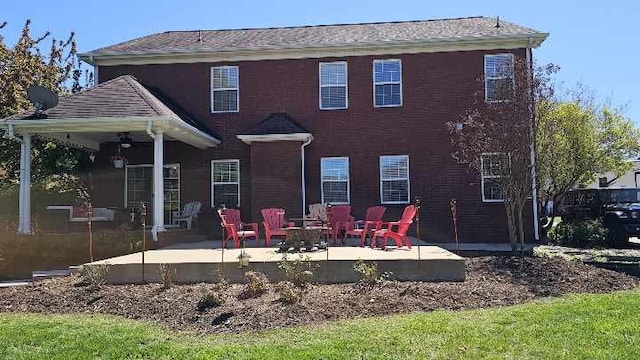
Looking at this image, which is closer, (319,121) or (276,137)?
(276,137)

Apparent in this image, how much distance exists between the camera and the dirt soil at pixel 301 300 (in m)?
6.50

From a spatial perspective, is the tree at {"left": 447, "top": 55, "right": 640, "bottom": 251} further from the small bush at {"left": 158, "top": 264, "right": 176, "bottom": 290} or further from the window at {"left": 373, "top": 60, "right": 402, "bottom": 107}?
the small bush at {"left": 158, "top": 264, "right": 176, "bottom": 290}

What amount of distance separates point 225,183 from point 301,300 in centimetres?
1013

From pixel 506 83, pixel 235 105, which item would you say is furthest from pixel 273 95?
pixel 506 83

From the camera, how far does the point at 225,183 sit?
1667 centimetres

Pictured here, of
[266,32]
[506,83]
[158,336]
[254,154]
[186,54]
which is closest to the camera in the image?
[158,336]

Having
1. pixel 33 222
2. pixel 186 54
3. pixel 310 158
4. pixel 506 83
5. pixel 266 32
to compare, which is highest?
pixel 266 32

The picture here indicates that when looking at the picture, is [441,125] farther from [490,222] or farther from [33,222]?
[33,222]

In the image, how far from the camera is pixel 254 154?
15.4 metres

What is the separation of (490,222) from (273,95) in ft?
24.7

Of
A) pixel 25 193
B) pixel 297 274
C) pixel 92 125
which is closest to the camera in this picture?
pixel 297 274

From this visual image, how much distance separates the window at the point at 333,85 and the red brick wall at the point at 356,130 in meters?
0.19

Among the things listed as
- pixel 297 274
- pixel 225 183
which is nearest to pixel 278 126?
pixel 225 183

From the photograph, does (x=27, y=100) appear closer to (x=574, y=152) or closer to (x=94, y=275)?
(x=94, y=275)
